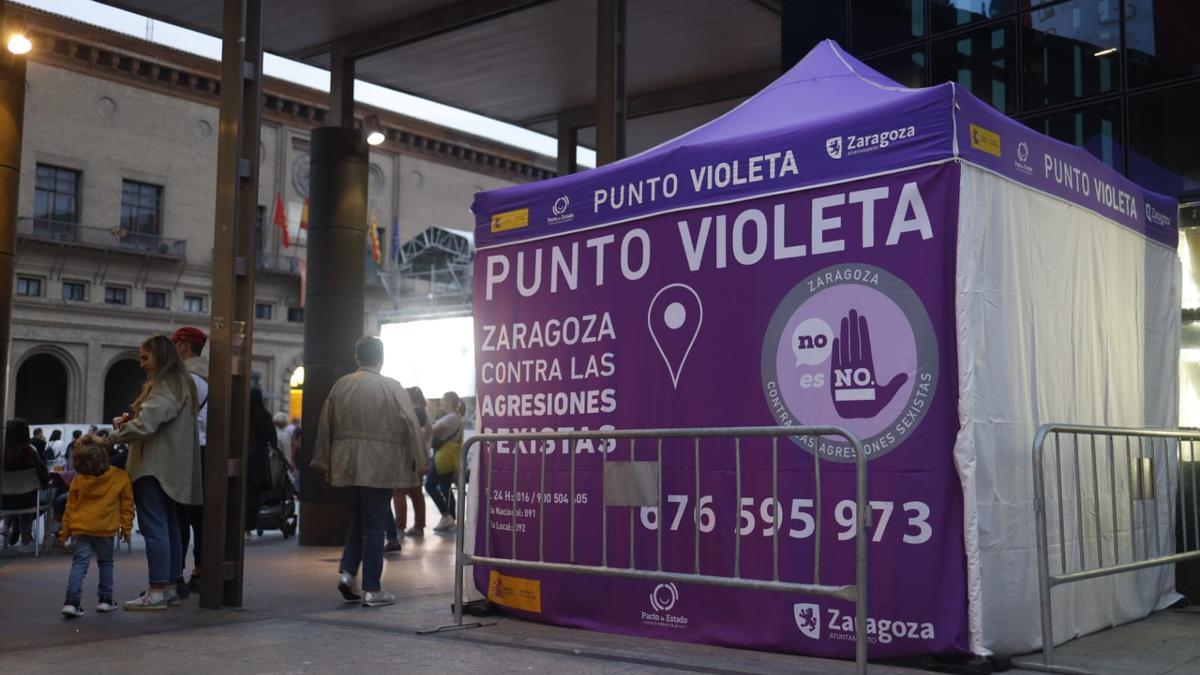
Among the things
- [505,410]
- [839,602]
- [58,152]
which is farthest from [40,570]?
[58,152]

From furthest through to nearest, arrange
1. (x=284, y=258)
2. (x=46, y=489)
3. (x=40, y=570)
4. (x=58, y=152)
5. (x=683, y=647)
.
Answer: (x=284, y=258) < (x=58, y=152) < (x=46, y=489) < (x=40, y=570) < (x=683, y=647)

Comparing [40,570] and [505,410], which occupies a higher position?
[505,410]

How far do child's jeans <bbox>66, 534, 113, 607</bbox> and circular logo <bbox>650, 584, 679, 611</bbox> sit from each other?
3.77m

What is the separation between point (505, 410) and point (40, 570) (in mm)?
5634

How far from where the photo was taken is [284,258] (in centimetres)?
5094

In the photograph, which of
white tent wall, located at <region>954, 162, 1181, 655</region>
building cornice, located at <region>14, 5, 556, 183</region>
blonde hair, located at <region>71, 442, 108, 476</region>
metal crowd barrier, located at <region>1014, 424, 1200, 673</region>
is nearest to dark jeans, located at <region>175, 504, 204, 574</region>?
blonde hair, located at <region>71, 442, 108, 476</region>

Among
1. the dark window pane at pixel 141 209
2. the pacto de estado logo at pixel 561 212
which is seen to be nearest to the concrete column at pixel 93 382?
the dark window pane at pixel 141 209

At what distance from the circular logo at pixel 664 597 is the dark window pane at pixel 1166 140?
5.25m

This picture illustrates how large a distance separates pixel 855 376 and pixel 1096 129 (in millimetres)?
4693

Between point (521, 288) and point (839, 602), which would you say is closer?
point (839, 602)

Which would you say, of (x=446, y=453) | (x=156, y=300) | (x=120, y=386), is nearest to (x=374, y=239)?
(x=156, y=300)

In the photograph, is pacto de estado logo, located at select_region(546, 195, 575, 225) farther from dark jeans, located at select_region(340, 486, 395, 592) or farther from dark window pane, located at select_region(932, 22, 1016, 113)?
dark window pane, located at select_region(932, 22, 1016, 113)

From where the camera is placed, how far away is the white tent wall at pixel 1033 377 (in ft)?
18.5

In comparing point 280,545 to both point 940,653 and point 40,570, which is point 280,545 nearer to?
point 40,570
